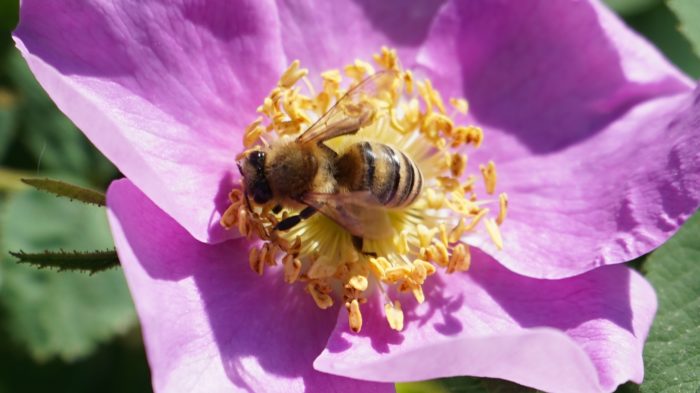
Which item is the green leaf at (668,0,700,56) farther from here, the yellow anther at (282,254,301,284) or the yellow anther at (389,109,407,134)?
the yellow anther at (282,254,301,284)

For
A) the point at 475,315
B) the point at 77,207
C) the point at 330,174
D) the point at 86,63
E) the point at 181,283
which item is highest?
the point at 86,63

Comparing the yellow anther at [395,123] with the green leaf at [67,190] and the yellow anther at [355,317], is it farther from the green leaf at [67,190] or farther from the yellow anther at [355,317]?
the green leaf at [67,190]

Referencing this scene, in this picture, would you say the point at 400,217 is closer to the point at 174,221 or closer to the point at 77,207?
the point at 174,221

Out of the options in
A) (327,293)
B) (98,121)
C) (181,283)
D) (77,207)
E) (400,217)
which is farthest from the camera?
(77,207)

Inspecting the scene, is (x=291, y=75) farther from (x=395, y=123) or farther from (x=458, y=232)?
(x=458, y=232)

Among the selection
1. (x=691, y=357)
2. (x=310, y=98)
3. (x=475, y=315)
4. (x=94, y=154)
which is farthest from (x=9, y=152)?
(x=691, y=357)

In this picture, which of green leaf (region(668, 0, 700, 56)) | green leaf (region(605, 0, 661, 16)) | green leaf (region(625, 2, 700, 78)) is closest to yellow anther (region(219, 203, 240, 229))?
green leaf (region(668, 0, 700, 56))
